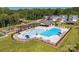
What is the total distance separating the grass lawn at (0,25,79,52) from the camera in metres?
2.73

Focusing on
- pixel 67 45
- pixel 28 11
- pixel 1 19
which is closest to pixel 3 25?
pixel 1 19

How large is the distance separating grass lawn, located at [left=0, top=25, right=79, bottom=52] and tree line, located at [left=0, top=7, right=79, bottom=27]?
17 cm

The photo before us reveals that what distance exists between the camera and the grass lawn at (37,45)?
2.73m

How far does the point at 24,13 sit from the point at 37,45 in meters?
0.38

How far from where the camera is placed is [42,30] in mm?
2770

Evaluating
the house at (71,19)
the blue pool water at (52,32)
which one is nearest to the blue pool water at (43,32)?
the blue pool water at (52,32)

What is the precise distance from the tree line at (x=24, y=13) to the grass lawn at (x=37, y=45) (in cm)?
17

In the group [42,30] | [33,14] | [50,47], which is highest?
[33,14]

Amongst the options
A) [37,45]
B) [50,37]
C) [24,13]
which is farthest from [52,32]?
[24,13]

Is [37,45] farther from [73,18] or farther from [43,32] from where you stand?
[73,18]

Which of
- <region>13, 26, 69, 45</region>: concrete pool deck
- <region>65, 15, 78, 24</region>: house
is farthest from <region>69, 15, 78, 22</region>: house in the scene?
<region>13, 26, 69, 45</region>: concrete pool deck

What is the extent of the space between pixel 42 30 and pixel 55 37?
0.16 m

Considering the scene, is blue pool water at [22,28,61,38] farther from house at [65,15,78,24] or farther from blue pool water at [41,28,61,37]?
house at [65,15,78,24]
